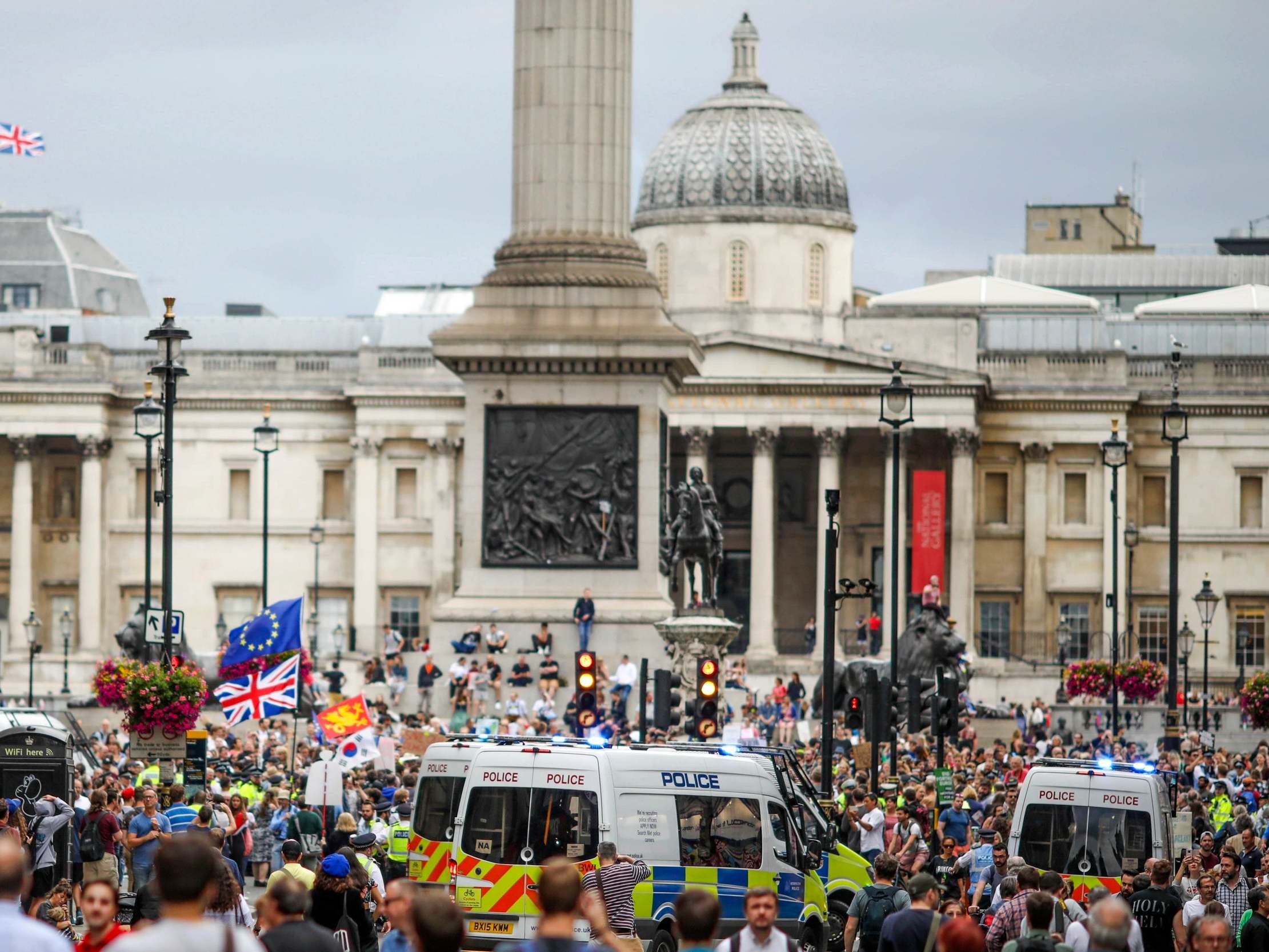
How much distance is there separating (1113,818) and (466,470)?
26855mm

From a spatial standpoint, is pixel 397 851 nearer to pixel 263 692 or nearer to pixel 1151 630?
pixel 263 692

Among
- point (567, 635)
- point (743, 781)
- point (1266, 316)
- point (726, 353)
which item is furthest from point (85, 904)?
point (1266, 316)

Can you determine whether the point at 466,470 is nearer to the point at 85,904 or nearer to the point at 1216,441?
the point at 85,904

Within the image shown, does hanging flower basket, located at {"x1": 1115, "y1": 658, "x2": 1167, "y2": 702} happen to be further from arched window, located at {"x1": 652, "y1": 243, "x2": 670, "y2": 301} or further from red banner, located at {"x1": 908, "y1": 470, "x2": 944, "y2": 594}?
arched window, located at {"x1": 652, "y1": 243, "x2": 670, "y2": 301}

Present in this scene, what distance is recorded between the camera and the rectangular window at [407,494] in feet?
328

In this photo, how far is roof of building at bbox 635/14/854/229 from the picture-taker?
10288 centimetres

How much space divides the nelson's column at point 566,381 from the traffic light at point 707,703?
11.9 m

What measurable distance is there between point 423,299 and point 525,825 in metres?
92.0

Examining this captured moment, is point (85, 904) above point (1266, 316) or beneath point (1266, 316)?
beneath

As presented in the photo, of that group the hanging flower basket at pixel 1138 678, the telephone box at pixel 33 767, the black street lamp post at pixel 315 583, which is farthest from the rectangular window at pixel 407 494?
the telephone box at pixel 33 767

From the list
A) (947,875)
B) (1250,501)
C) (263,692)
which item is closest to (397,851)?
(947,875)

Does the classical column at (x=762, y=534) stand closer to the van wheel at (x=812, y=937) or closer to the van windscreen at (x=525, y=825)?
the van wheel at (x=812, y=937)

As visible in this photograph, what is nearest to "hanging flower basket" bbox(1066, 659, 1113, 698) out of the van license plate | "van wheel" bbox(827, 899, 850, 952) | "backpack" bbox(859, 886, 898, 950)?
"van wheel" bbox(827, 899, 850, 952)

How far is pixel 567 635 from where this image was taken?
166ft
